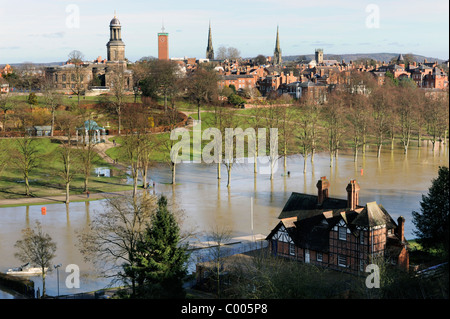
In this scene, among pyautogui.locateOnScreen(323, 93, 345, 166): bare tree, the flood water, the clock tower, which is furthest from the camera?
the clock tower

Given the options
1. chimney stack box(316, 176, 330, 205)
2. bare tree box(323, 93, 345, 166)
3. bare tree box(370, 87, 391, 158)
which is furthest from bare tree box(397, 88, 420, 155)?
chimney stack box(316, 176, 330, 205)

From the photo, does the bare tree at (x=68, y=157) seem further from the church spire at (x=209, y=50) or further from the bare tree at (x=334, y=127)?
the church spire at (x=209, y=50)

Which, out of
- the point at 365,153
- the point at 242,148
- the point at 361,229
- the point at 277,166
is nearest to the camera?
the point at 361,229

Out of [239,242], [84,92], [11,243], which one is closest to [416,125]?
[84,92]

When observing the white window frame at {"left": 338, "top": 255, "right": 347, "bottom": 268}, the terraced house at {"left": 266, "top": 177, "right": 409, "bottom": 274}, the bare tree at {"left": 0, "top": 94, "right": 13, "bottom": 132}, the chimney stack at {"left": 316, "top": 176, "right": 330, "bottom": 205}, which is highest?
the bare tree at {"left": 0, "top": 94, "right": 13, "bottom": 132}

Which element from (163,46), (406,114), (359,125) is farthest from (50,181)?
(163,46)

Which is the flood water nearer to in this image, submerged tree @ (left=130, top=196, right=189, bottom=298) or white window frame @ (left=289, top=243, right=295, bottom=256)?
submerged tree @ (left=130, top=196, right=189, bottom=298)
